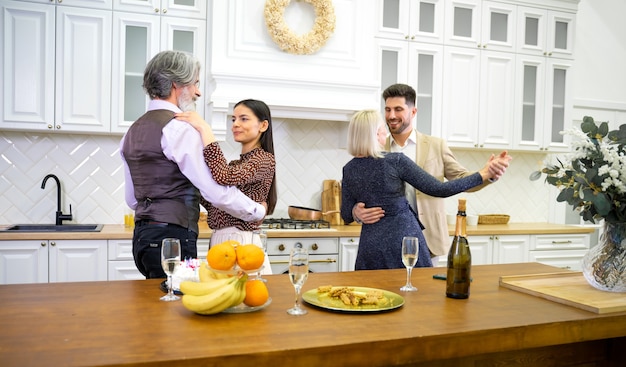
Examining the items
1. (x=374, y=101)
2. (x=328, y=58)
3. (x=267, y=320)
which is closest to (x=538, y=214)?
(x=374, y=101)

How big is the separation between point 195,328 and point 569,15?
4.44 metres

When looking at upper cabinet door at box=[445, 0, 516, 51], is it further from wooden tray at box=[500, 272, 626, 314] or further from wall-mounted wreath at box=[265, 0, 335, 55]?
wooden tray at box=[500, 272, 626, 314]

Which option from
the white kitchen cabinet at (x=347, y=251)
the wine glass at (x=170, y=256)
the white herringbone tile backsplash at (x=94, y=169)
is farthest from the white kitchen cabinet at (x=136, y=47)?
the wine glass at (x=170, y=256)

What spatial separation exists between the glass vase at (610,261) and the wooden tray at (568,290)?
0.04 metres

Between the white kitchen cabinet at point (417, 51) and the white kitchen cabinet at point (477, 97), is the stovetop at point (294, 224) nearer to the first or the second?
the white kitchen cabinet at point (417, 51)

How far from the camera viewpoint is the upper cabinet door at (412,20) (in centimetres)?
405

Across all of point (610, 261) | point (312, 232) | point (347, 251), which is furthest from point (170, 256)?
point (347, 251)

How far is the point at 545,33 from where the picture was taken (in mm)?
4508

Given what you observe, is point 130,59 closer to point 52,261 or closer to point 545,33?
point 52,261

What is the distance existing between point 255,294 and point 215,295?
4.9 inches

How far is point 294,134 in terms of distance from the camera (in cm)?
422

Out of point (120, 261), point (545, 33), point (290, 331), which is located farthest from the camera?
point (545, 33)

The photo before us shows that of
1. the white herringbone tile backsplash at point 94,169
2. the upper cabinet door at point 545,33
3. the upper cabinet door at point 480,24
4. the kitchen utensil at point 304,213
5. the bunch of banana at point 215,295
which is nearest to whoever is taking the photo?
the bunch of banana at point 215,295

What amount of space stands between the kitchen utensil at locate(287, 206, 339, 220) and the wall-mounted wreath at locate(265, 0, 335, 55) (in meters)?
1.10
